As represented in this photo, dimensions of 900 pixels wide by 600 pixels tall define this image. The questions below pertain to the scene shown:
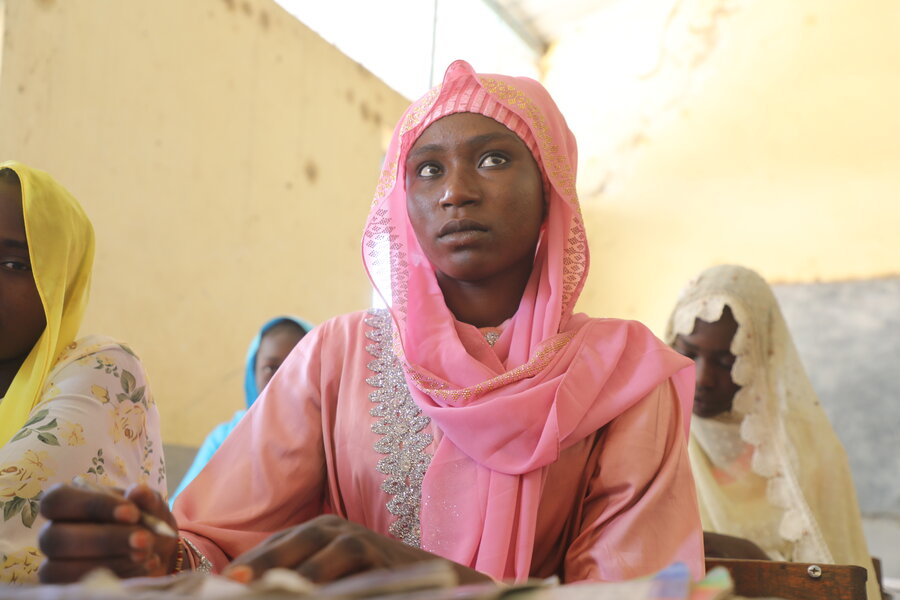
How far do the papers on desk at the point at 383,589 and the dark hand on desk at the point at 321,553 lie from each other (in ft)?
0.39

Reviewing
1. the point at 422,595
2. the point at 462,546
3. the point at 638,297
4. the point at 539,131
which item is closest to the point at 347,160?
the point at 638,297

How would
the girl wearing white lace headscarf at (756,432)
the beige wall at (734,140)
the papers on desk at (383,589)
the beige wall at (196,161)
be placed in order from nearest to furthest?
the papers on desk at (383,589)
the girl wearing white lace headscarf at (756,432)
the beige wall at (196,161)
the beige wall at (734,140)

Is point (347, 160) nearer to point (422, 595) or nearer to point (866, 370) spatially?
point (866, 370)

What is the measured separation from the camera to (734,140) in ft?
22.6

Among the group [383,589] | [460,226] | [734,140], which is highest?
[734,140]

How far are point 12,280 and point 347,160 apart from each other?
3.88 meters

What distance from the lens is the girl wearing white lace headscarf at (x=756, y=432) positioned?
128 inches

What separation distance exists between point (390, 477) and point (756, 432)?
2.20m

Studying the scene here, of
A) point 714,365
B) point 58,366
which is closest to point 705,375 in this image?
point 714,365

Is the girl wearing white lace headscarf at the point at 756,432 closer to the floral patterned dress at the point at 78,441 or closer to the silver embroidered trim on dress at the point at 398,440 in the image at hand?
the silver embroidered trim on dress at the point at 398,440

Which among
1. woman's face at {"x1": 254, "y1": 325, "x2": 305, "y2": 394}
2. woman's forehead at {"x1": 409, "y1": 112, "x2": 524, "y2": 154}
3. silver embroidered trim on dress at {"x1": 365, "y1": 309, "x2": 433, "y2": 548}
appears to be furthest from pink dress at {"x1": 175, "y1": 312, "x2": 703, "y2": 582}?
woman's face at {"x1": 254, "y1": 325, "x2": 305, "y2": 394}

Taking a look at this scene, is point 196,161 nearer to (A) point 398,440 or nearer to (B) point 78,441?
(B) point 78,441


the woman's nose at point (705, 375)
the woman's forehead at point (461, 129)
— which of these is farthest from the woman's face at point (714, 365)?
the woman's forehead at point (461, 129)

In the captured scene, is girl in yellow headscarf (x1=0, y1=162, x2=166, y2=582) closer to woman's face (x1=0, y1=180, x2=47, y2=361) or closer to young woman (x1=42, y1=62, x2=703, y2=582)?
woman's face (x1=0, y1=180, x2=47, y2=361)
